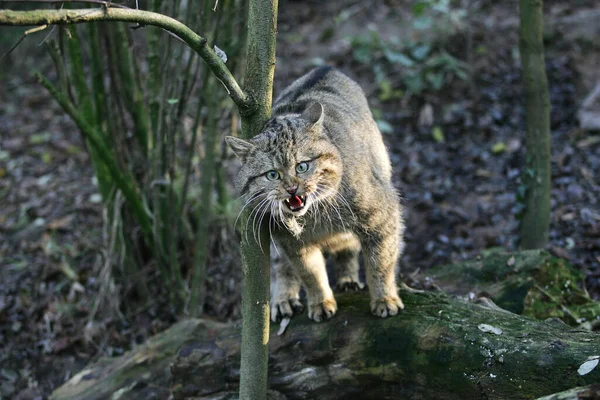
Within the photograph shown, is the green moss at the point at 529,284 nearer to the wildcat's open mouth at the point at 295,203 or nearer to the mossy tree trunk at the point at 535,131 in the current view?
the mossy tree trunk at the point at 535,131

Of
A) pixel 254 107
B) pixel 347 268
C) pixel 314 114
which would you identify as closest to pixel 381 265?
pixel 347 268

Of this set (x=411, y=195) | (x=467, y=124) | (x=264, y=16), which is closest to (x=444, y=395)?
(x=264, y=16)

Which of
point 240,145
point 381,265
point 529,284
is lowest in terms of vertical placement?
point 529,284

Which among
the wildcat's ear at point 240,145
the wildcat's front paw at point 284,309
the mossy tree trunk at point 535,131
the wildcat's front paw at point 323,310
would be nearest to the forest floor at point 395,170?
the mossy tree trunk at point 535,131

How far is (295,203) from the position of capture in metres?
3.31

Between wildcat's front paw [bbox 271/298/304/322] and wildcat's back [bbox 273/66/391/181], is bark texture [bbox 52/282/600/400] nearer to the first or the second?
wildcat's front paw [bbox 271/298/304/322]

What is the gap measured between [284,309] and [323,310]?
0.34 m

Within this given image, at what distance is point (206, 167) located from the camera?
554cm

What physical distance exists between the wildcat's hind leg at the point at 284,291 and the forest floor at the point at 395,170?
6.03 feet

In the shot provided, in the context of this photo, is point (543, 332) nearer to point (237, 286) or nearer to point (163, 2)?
point (237, 286)

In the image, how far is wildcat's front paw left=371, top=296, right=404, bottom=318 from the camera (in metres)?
3.70

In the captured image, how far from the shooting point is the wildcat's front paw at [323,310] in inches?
154

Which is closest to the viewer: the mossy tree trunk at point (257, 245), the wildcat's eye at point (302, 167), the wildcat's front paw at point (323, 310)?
the mossy tree trunk at point (257, 245)

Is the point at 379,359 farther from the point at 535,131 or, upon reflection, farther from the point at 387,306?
the point at 535,131
